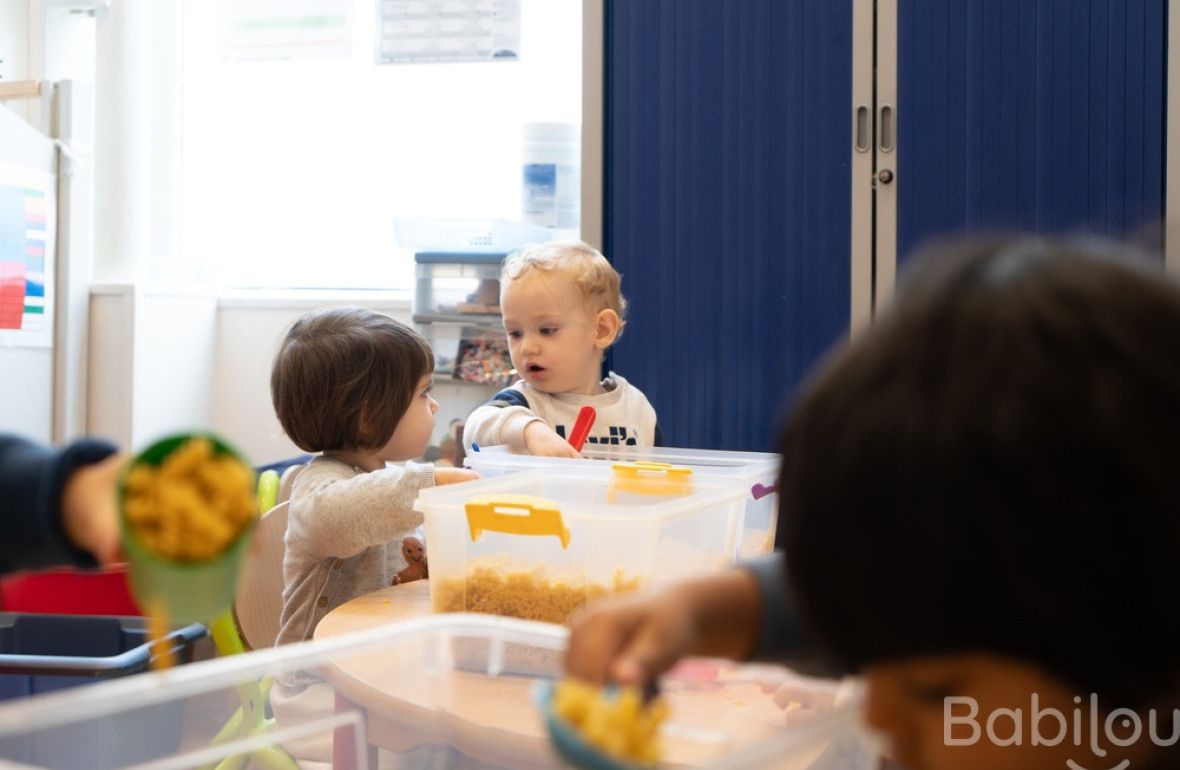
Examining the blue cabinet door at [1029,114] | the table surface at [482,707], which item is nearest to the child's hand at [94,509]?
the table surface at [482,707]

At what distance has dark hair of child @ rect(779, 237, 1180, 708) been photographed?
36 centimetres

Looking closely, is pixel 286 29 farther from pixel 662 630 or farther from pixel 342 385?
pixel 662 630

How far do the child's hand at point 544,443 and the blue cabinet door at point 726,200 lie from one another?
3.16 feet

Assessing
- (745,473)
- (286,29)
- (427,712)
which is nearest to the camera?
(427,712)

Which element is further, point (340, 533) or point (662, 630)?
point (340, 533)

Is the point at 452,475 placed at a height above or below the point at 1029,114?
below

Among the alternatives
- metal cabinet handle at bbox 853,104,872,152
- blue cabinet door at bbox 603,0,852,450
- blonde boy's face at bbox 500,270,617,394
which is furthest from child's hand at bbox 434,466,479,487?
metal cabinet handle at bbox 853,104,872,152

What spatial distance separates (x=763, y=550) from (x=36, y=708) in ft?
2.62

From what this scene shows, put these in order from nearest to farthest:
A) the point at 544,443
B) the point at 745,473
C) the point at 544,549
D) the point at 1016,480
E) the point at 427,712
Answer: the point at 1016,480 < the point at 427,712 < the point at 544,549 < the point at 745,473 < the point at 544,443

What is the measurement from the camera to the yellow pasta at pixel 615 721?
382 mm

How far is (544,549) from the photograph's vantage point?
2.79 feet

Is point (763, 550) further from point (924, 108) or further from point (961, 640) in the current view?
point (924, 108)

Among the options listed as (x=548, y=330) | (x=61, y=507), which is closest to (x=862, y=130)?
(x=548, y=330)

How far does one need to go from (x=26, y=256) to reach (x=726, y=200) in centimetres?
156
